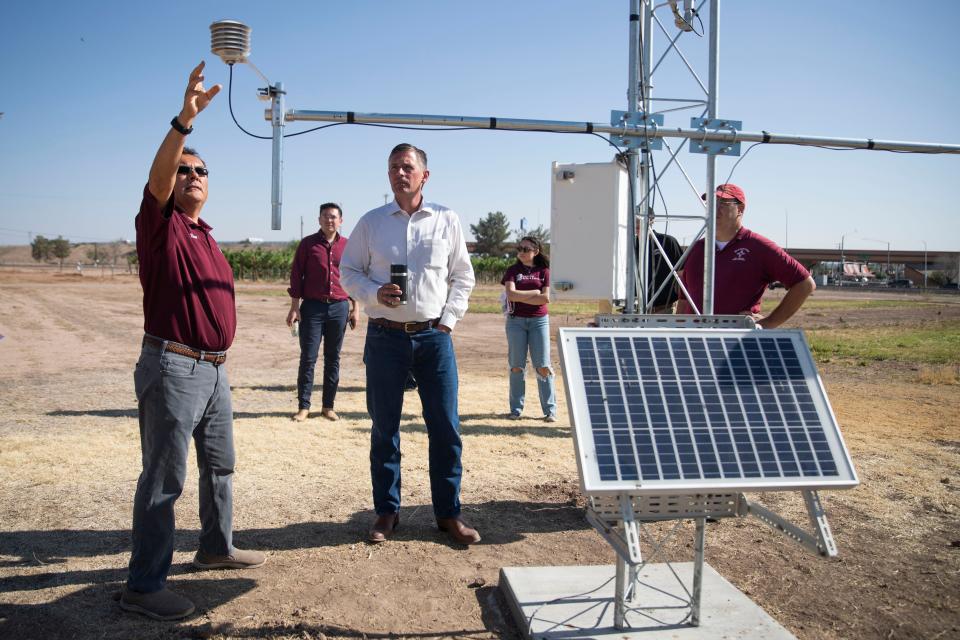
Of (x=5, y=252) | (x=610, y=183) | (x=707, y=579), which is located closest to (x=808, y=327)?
(x=610, y=183)

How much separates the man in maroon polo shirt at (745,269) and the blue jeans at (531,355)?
10.0 ft

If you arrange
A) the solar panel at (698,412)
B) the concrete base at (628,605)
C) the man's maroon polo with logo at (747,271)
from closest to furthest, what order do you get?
1. the solar panel at (698,412)
2. the concrete base at (628,605)
3. the man's maroon polo with logo at (747,271)

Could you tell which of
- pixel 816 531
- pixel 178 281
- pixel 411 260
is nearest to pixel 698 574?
pixel 816 531

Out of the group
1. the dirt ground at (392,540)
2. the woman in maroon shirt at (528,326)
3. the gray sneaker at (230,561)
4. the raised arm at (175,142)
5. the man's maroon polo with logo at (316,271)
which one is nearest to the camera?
the raised arm at (175,142)

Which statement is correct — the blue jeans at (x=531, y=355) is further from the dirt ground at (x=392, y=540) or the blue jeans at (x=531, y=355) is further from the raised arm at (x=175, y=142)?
the raised arm at (x=175, y=142)

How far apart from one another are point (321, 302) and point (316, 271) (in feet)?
1.13

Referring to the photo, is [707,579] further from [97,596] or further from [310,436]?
[310,436]

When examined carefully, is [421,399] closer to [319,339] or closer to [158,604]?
[158,604]

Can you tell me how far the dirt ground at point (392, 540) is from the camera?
3488mm

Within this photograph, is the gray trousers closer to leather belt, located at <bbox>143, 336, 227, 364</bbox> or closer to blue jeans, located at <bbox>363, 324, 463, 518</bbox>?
leather belt, located at <bbox>143, 336, 227, 364</bbox>

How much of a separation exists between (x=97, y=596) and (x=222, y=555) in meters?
0.61

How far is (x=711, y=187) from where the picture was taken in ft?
16.7

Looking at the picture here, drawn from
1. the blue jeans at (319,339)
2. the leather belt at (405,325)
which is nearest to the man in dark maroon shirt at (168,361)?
the leather belt at (405,325)

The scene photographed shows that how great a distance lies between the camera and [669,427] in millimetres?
2939
